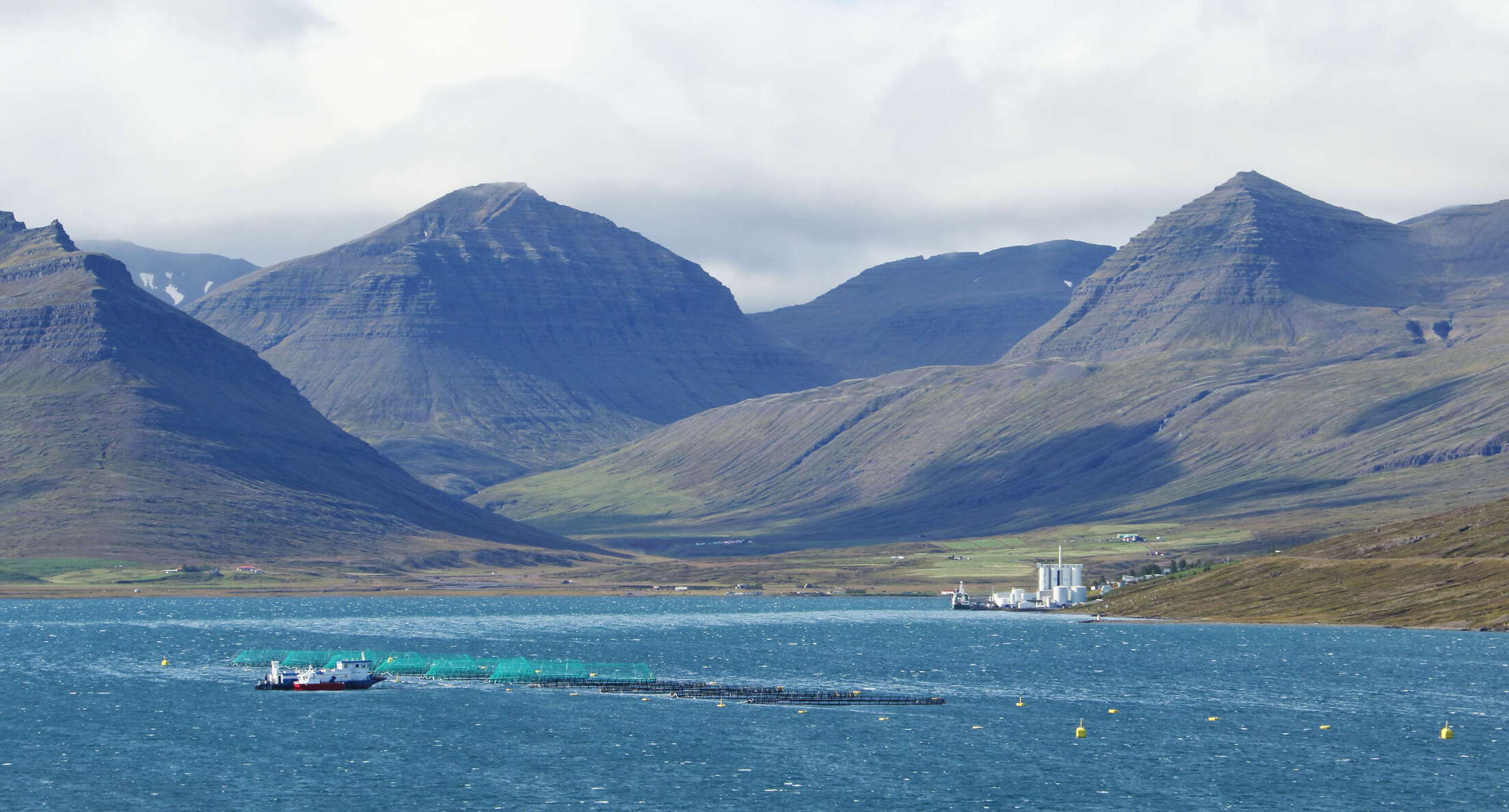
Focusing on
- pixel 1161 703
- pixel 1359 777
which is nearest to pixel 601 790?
pixel 1359 777

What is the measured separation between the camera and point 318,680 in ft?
618

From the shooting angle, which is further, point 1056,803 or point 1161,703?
point 1161,703

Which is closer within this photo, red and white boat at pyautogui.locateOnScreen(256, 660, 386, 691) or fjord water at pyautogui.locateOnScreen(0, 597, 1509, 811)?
fjord water at pyautogui.locateOnScreen(0, 597, 1509, 811)

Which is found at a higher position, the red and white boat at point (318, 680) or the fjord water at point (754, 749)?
the red and white boat at point (318, 680)

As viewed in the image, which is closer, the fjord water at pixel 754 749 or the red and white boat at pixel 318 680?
the fjord water at pixel 754 749

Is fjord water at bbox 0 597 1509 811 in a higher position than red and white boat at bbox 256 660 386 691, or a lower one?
lower

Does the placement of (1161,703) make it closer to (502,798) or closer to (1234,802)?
(1234,802)

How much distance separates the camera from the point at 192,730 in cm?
15500

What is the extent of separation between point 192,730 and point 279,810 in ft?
138

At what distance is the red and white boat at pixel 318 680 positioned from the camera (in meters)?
188

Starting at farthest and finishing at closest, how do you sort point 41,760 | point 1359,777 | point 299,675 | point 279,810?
point 299,675
point 41,760
point 1359,777
point 279,810

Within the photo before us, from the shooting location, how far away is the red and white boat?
18788 cm

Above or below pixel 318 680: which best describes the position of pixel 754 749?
below

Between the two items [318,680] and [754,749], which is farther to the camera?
[318,680]
